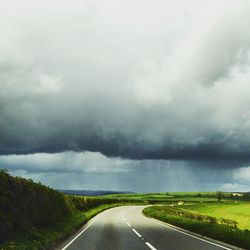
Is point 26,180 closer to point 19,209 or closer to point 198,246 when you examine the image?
point 19,209

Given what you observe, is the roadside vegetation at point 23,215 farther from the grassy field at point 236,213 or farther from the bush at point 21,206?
the grassy field at point 236,213

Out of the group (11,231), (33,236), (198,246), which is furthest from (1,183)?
(198,246)

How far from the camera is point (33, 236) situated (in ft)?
72.2

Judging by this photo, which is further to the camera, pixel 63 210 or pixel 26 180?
pixel 63 210

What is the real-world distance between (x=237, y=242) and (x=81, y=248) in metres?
7.58

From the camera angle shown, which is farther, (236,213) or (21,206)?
(236,213)

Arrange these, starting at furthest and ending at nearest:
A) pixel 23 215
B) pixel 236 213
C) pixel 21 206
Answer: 1. pixel 236 213
2. pixel 23 215
3. pixel 21 206

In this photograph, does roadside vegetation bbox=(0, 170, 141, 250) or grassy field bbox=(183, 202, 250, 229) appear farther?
grassy field bbox=(183, 202, 250, 229)

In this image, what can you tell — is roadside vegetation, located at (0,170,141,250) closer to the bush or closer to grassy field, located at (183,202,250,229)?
the bush

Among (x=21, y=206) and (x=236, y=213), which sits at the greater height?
(x=21, y=206)

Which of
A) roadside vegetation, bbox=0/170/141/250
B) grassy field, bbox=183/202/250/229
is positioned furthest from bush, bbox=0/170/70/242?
grassy field, bbox=183/202/250/229

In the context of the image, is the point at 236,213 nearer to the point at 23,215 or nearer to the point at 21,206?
the point at 23,215

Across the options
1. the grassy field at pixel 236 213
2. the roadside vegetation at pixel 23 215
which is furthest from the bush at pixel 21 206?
the grassy field at pixel 236 213

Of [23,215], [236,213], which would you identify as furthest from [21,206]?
[236,213]
